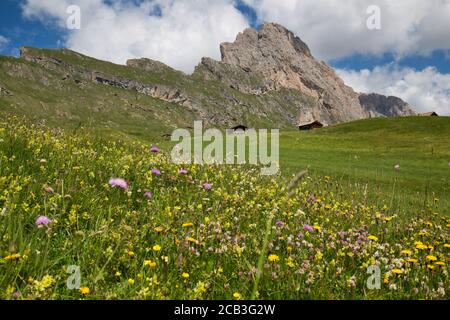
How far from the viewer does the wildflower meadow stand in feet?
11.6

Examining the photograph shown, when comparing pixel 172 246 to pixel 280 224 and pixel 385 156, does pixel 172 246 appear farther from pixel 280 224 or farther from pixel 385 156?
pixel 385 156

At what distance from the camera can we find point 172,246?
4.66 m

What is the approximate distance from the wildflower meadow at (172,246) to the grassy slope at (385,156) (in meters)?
4.23

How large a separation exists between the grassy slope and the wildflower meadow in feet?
13.9

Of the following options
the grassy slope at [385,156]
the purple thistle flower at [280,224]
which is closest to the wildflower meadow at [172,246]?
the purple thistle flower at [280,224]

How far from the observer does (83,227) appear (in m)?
4.81

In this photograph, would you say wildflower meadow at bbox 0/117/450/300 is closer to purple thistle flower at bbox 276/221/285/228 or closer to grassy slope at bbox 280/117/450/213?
purple thistle flower at bbox 276/221/285/228

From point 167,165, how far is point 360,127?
6288 centimetres

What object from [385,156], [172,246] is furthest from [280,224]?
[385,156]

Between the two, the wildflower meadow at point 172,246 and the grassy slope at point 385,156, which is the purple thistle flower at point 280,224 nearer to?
the wildflower meadow at point 172,246
